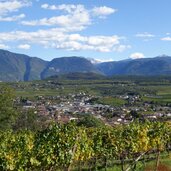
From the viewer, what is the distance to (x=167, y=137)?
46.0m

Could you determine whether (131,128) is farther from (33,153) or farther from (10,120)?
(10,120)

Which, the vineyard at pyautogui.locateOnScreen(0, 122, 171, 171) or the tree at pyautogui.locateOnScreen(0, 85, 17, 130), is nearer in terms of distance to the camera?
the vineyard at pyautogui.locateOnScreen(0, 122, 171, 171)

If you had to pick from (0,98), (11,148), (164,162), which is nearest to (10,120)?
(0,98)

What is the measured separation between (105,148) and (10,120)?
4842 cm

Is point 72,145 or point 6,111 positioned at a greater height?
point 72,145

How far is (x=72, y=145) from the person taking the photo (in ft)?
106

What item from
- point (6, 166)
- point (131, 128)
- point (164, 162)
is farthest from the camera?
point (164, 162)

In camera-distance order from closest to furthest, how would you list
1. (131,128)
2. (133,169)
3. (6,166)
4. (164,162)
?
(6,166)
(133,169)
(131,128)
(164,162)

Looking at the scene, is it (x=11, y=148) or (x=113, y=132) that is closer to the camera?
(x=11, y=148)

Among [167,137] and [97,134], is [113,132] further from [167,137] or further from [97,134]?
[167,137]

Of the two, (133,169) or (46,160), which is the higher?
(46,160)

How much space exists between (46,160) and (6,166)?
363 centimetres

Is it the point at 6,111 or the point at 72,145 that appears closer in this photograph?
the point at 72,145

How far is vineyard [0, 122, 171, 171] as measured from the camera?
31.8 m
